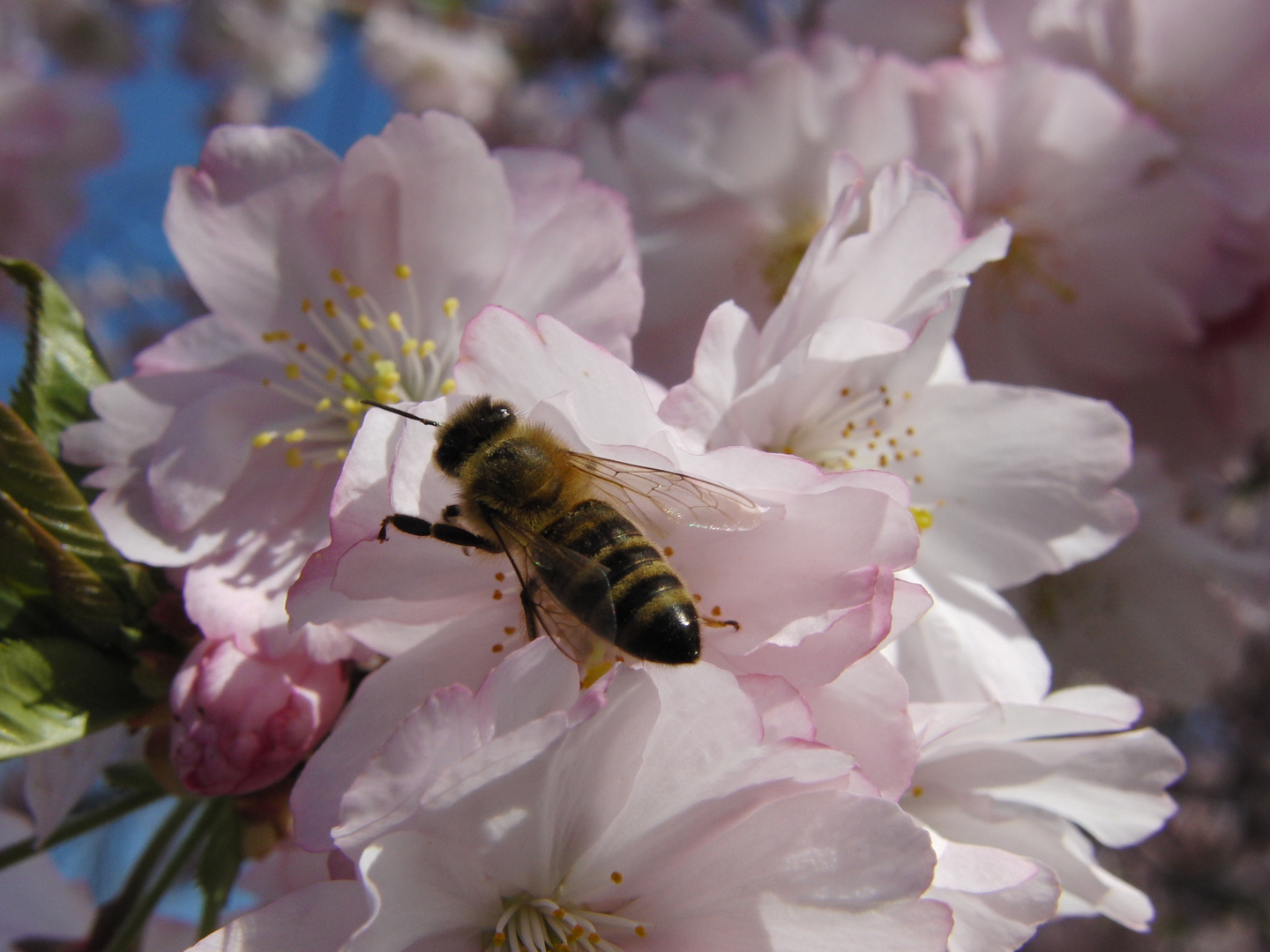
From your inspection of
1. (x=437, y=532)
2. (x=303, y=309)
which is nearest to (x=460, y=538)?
(x=437, y=532)

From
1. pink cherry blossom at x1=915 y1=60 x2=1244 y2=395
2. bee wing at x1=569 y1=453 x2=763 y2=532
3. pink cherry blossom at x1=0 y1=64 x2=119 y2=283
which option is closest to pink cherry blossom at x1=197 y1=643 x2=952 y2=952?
bee wing at x1=569 y1=453 x2=763 y2=532

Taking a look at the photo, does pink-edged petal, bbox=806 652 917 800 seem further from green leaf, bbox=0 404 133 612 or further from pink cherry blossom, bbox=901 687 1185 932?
green leaf, bbox=0 404 133 612

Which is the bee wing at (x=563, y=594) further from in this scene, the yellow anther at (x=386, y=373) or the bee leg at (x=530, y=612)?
the yellow anther at (x=386, y=373)

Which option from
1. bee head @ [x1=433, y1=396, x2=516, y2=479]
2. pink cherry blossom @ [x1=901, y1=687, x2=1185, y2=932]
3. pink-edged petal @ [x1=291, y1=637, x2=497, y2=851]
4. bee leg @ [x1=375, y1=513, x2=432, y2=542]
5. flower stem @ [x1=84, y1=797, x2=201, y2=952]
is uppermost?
bee head @ [x1=433, y1=396, x2=516, y2=479]

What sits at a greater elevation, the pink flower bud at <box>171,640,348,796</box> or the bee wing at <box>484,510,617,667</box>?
the bee wing at <box>484,510,617,667</box>

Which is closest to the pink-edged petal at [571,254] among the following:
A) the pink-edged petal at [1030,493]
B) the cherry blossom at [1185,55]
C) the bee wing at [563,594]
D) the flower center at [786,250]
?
the bee wing at [563,594]

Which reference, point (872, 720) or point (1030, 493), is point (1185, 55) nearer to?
point (1030, 493)
